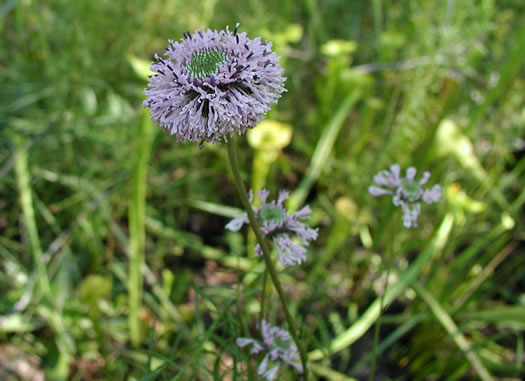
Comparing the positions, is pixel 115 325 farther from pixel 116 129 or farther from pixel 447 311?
pixel 447 311

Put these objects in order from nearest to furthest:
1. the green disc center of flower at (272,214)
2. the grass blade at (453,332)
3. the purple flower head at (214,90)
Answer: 1. the purple flower head at (214,90)
2. the green disc center of flower at (272,214)
3. the grass blade at (453,332)

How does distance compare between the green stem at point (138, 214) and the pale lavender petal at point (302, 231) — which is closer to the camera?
the pale lavender petal at point (302, 231)

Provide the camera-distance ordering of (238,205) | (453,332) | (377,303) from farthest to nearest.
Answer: (238,205) → (377,303) → (453,332)

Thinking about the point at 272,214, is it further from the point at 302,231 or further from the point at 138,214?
the point at 138,214

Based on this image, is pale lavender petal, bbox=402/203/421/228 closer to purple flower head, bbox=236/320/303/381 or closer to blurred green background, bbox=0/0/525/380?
purple flower head, bbox=236/320/303/381

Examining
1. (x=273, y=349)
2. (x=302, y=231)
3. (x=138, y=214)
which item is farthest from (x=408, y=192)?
(x=138, y=214)

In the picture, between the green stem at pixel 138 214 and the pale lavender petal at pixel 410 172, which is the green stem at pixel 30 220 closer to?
the green stem at pixel 138 214

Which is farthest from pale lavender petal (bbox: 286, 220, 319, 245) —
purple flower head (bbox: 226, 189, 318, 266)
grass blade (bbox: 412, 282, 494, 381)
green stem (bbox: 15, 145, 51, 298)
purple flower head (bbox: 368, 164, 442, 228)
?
green stem (bbox: 15, 145, 51, 298)

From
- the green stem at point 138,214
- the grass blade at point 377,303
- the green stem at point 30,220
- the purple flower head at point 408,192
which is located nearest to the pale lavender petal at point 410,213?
the purple flower head at point 408,192
